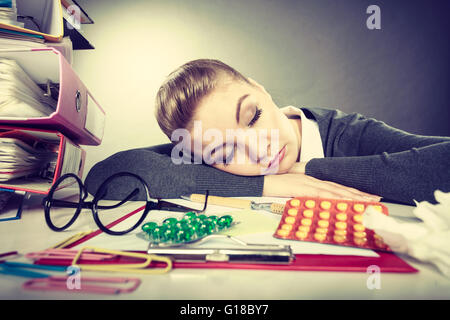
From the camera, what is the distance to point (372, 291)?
189 millimetres

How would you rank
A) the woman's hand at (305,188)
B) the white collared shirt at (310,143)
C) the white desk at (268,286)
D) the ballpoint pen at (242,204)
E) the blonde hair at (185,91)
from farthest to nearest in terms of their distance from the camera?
the white collared shirt at (310,143), the blonde hair at (185,91), the woman's hand at (305,188), the ballpoint pen at (242,204), the white desk at (268,286)

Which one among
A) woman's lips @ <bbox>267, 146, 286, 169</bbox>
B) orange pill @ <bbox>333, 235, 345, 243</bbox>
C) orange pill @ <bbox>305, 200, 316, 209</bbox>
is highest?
woman's lips @ <bbox>267, 146, 286, 169</bbox>

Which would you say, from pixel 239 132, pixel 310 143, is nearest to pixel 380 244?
pixel 239 132

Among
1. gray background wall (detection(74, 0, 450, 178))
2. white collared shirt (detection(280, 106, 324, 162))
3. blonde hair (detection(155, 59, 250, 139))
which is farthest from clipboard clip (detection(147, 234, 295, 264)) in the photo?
gray background wall (detection(74, 0, 450, 178))

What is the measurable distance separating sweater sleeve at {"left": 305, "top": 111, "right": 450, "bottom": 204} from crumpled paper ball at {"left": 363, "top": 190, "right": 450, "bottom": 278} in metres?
0.28

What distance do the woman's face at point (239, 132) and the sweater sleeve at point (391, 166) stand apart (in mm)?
110

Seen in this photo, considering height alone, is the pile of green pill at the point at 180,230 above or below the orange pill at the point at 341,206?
below

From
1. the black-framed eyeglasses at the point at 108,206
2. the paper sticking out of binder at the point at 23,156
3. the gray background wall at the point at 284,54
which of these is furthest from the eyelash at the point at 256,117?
the gray background wall at the point at 284,54

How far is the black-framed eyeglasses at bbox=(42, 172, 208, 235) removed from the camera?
1.12ft

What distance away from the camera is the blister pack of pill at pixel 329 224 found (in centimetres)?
26

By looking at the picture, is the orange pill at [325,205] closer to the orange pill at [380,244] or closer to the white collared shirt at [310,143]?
the orange pill at [380,244]

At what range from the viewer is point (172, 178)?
60 cm

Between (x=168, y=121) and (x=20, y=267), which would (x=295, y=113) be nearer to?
(x=168, y=121)

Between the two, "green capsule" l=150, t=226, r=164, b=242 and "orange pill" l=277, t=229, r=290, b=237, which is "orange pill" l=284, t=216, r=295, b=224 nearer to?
"orange pill" l=277, t=229, r=290, b=237
